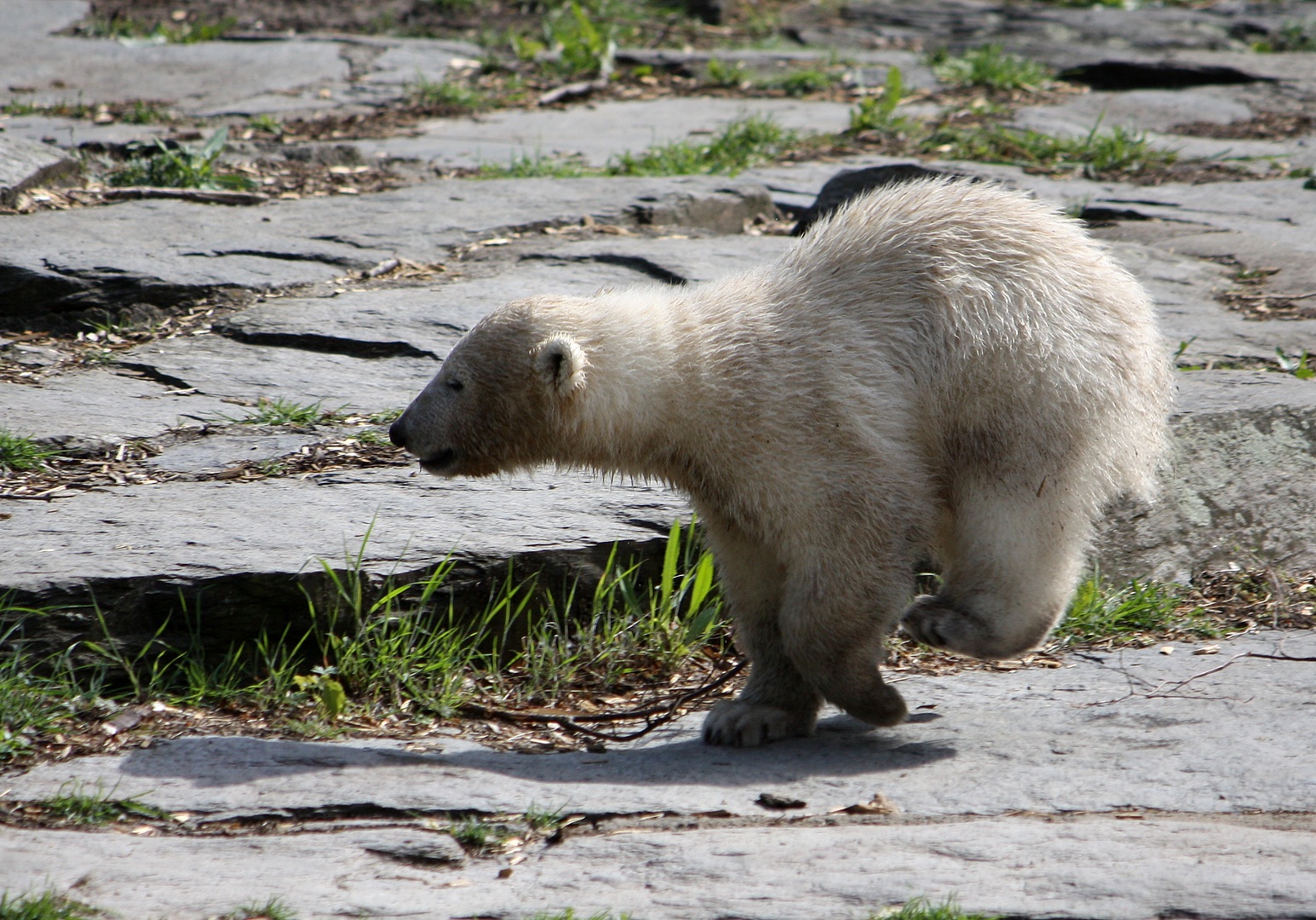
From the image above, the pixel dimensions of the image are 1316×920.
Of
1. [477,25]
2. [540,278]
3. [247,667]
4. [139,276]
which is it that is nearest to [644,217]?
[540,278]

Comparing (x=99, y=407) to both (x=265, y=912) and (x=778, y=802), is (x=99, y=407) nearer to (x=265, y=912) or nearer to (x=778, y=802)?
(x=265, y=912)

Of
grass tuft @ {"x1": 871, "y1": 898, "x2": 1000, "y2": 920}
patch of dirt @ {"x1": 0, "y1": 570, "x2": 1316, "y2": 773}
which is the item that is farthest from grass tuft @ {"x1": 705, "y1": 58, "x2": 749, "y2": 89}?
grass tuft @ {"x1": 871, "y1": 898, "x2": 1000, "y2": 920}

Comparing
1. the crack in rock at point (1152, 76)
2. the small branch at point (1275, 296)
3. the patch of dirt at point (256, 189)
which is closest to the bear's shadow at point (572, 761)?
the small branch at point (1275, 296)

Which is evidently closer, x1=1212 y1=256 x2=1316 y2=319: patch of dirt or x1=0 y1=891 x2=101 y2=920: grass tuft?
x1=0 y1=891 x2=101 y2=920: grass tuft

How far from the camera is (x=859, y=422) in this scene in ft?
12.3

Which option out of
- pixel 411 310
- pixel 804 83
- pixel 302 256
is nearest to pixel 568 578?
pixel 411 310

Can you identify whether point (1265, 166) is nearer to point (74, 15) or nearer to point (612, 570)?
point (612, 570)

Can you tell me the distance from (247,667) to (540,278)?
9.40ft

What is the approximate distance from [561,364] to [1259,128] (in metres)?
8.37

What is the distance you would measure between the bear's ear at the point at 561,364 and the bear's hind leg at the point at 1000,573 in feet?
3.82

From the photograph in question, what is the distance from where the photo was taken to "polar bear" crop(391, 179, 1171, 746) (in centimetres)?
371

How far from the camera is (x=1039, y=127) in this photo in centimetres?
980

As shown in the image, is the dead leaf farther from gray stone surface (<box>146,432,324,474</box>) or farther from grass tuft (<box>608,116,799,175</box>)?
grass tuft (<box>608,116,799,175</box>)

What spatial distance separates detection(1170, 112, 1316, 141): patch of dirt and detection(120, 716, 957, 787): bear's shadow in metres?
7.84
